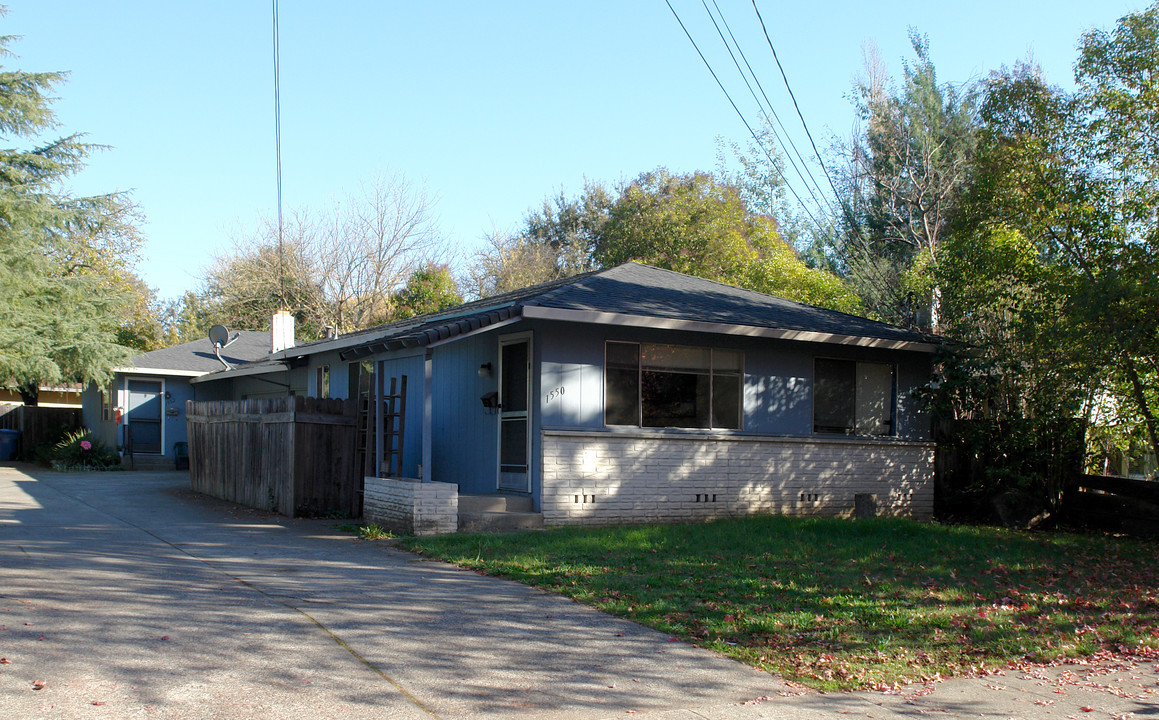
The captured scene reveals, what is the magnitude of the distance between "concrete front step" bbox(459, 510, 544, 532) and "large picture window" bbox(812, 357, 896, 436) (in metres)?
5.08

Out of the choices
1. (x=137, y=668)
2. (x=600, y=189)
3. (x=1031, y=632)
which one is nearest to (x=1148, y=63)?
(x=1031, y=632)

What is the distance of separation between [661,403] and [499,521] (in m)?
2.95

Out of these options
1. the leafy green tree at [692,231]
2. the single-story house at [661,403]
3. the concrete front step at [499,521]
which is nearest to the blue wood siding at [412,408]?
the single-story house at [661,403]

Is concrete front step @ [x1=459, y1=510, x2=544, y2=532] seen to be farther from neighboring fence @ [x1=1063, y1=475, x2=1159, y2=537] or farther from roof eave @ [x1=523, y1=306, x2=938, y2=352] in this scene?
neighboring fence @ [x1=1063, y1=475, x2=1159, y2=537]

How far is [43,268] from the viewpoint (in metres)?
23.5

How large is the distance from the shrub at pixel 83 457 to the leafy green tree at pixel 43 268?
168cm

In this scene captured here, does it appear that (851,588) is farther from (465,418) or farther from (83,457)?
(83,457)

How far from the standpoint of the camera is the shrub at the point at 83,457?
22547mm

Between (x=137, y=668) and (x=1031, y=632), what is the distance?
6.09 meters

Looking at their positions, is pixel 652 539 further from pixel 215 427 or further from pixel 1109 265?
pixel 215 427

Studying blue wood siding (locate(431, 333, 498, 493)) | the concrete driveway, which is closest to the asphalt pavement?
the concrete driveway

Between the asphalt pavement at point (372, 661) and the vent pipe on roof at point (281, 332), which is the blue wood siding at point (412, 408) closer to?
the asphalt pavement at point (372, 661)

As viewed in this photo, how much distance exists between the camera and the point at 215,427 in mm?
15859

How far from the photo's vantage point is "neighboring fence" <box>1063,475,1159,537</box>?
44.2 feet
